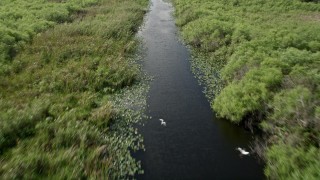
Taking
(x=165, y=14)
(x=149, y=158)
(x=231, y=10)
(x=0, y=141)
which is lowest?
(x=165, y=14)

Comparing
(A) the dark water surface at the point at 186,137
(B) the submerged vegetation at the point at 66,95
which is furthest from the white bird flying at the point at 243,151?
(B) the submerged vegetation at the point at 66,95

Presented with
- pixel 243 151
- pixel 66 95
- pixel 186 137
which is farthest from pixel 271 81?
pixel 66 95

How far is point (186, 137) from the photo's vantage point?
19.0 metres

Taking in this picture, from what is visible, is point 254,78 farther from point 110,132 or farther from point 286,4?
point 286,4

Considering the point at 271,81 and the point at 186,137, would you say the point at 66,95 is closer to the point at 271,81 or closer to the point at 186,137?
the point at 186,137

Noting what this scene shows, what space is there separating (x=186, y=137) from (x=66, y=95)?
358 inches

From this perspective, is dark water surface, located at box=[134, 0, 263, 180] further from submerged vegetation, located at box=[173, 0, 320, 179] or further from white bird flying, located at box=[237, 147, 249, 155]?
submerged vegetation, located at box=[173, 0, 320, 179]

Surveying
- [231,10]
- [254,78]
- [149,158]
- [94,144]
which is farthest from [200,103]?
[231,10]

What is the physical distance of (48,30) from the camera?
34719 millimetres

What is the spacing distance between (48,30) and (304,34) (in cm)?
2708

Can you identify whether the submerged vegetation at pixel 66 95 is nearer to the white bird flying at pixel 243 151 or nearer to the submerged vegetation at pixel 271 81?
the white bird flying at pixel 243 151

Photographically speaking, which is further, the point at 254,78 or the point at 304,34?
the point at 304,34

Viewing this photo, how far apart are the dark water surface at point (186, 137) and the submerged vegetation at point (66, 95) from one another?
1.07 meters

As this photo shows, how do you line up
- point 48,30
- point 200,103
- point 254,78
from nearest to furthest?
point 254,78, point 200,103, point 48,30
